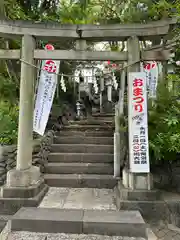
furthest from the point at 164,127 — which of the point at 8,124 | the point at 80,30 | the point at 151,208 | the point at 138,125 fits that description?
the point at 8,124

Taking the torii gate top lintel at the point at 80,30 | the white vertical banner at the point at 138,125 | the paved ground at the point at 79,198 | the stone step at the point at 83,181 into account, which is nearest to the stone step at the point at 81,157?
the stone step at the point at 83,181

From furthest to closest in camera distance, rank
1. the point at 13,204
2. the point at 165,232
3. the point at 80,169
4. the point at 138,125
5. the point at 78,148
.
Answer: the point at 78,148 < the point at 80,169 < the point at 138,125 < the point at 13,204 < the point at 165,232

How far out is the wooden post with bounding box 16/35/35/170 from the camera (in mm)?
4457

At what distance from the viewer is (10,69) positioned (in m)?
6.52

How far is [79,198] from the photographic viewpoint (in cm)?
464

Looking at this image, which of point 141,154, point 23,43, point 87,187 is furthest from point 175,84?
point 23,43

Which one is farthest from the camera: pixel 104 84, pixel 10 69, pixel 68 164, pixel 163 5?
pixel 104 84

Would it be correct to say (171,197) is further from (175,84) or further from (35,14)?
(35,14)

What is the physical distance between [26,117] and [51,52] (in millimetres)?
1648

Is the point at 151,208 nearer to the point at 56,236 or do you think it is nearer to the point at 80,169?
the point at 56,236

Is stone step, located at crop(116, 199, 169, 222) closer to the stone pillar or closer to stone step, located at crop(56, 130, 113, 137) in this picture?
the stone pillar

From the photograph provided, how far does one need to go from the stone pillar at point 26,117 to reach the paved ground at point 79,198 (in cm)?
63

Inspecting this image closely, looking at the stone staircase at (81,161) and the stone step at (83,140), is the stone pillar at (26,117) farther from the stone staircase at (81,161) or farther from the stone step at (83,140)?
the stone step at (83,140)

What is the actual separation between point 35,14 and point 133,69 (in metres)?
5.48
